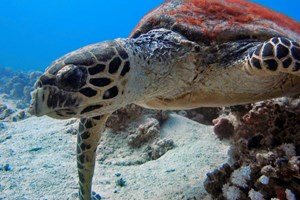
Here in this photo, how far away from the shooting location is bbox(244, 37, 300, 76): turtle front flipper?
2.22 m

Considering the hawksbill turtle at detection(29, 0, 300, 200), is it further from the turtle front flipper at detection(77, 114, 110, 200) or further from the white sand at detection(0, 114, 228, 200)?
the white sand at detection(0, 114, 228, 200)

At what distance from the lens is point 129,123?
5.02 meters

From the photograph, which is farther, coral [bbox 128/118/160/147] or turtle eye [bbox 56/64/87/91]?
coral [bbox 128/118/160/147]

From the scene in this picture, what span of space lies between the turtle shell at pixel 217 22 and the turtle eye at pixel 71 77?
4.25 feet

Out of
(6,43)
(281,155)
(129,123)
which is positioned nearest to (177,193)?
(281,155)

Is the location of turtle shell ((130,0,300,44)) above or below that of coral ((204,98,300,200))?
above

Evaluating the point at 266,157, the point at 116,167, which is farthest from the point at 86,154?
the point at 266,157

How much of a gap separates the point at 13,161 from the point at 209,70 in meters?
3.18

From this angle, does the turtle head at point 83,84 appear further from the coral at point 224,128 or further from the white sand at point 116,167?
the coral at point 224,128

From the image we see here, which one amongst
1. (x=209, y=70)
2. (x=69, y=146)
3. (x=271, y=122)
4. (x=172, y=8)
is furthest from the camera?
(x=69, y=146)

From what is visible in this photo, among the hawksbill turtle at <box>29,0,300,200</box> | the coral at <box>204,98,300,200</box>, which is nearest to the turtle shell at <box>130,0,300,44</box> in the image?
the hawksbill turtle at <box>29,0,300,200</box>

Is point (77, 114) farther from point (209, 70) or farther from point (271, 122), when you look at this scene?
point (271, 122)

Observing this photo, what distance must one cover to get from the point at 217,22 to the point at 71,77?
1.67 m

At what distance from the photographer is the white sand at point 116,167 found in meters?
3.38
